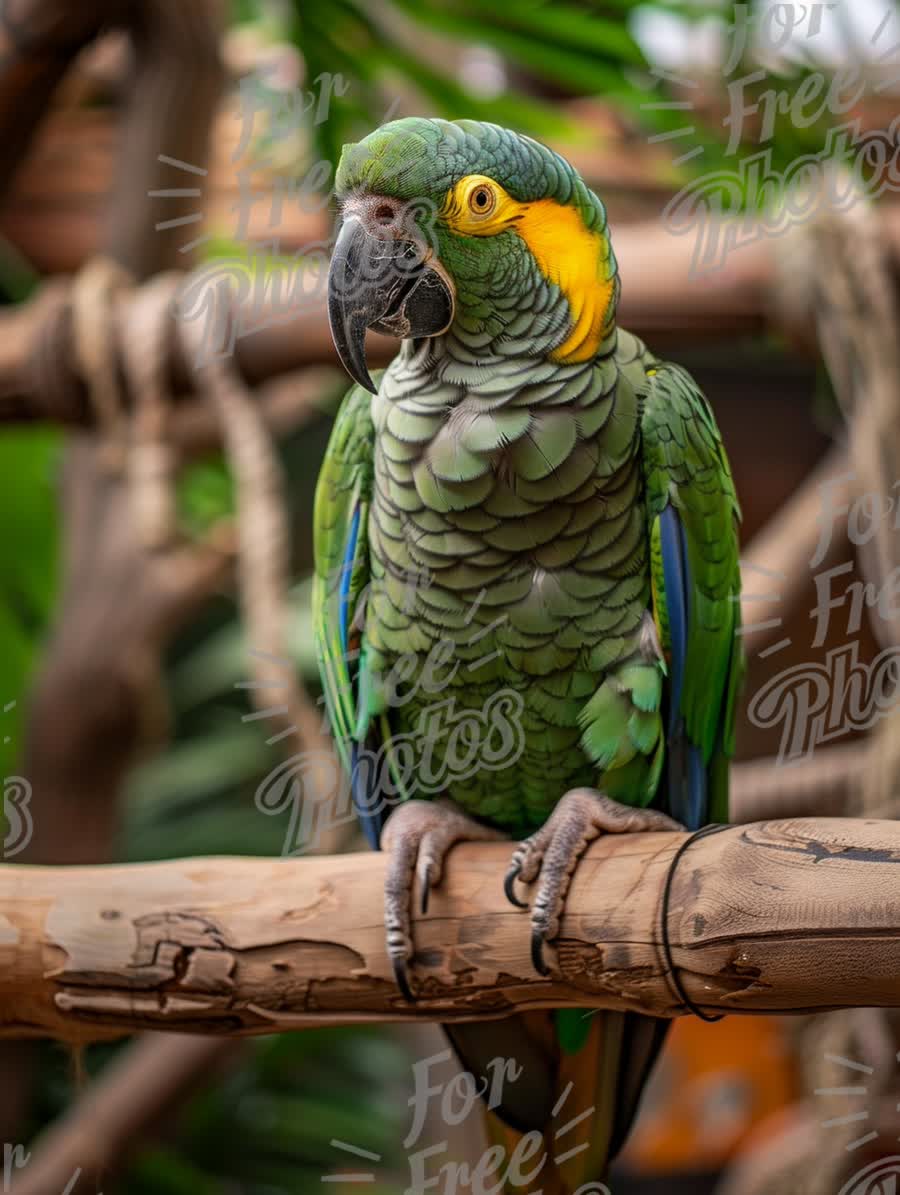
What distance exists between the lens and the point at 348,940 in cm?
82

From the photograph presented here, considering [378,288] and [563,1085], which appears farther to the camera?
[563,1085]

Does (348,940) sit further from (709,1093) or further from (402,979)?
(709,1093)

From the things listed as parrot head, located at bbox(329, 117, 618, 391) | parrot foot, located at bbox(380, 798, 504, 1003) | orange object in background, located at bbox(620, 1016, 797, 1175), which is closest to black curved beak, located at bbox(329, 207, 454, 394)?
parrot head, located at bbox(329, 117, 618, 391)

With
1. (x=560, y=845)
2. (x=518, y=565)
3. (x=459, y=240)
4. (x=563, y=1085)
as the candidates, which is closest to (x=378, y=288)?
(x=459, y=240)

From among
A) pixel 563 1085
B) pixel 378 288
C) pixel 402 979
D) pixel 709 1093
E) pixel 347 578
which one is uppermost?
pixel 378 288

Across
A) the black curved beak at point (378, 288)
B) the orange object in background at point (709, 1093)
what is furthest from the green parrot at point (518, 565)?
the orange object in background at point (709, 1093)

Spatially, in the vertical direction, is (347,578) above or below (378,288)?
below

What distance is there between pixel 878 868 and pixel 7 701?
4.23 feet

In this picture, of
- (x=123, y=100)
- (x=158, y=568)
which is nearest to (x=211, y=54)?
(x=123, y=100)

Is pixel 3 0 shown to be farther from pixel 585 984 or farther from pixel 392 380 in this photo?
pixel 585 984

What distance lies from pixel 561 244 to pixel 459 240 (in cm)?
8

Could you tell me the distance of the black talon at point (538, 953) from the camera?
0.78 metres

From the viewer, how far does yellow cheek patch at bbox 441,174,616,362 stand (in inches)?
29.2

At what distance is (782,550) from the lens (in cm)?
135
